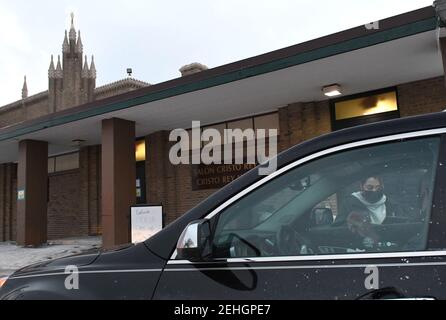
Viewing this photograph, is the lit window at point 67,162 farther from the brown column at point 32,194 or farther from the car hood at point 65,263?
the car hood at point 65,263

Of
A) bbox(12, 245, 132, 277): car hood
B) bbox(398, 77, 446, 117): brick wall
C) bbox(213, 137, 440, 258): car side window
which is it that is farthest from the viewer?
bbox(398, 77, 446, 117): brick wall

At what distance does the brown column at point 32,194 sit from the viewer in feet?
49.2

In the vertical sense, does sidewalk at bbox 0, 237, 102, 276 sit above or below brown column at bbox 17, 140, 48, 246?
below

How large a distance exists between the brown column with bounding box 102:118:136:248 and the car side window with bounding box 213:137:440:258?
34.1 feet

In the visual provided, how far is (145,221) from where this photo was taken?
11000 millimetres

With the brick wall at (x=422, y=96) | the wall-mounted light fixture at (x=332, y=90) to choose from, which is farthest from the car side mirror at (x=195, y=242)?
the brick wall at (x=422, y=96)

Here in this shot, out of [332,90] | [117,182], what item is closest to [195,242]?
[332,90]

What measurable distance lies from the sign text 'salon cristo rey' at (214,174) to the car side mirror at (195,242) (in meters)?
10.6

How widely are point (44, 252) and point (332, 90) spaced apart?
945cm

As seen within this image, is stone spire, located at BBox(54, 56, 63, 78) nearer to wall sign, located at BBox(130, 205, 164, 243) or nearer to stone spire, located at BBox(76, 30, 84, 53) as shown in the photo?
stone spire, located at BBox(76, 30, 84, 53)

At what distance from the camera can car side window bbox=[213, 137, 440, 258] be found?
6.37 feet

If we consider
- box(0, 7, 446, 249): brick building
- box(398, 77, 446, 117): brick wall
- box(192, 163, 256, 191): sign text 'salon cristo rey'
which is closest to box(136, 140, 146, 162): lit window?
box(0, 7, 446, 249): brick building

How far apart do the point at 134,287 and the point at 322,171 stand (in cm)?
105

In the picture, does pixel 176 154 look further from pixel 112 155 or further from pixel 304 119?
pixel 304 119
